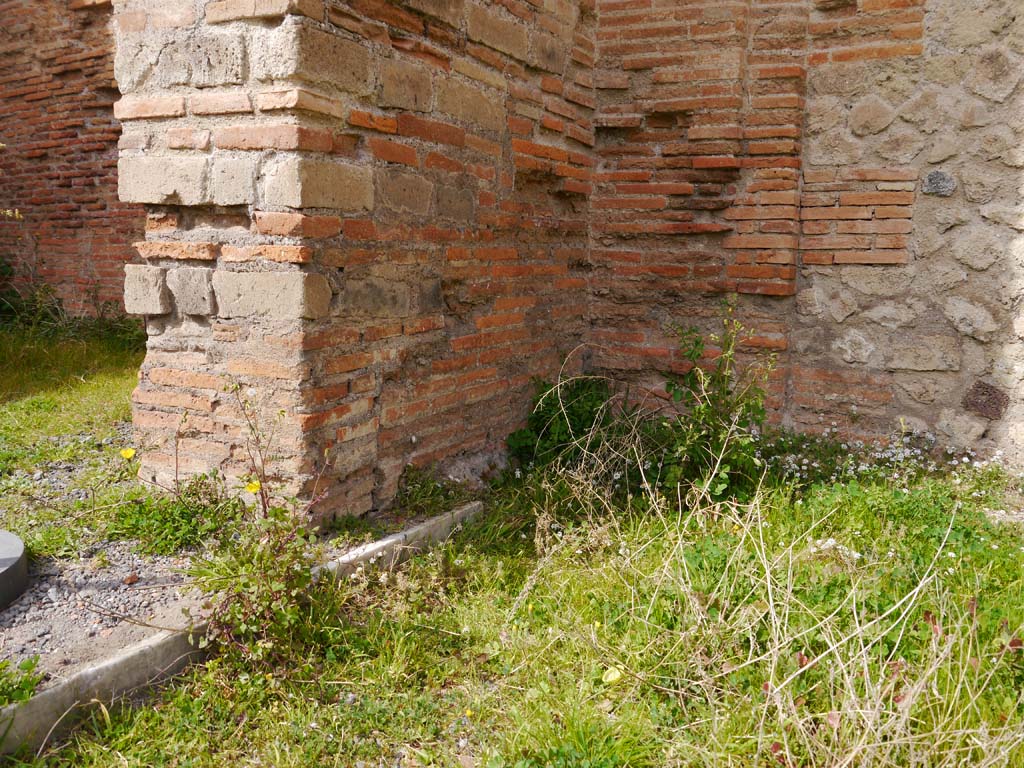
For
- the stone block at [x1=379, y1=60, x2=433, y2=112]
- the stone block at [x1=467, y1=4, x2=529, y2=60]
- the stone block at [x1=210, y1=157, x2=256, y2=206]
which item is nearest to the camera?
the stone block at [x1=210, y1=157, x2=256, y2=206]

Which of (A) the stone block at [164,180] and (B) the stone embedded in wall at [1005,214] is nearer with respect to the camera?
(A) the stone block at [164,180]

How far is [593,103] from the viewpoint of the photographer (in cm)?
475

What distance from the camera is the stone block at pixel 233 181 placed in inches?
116

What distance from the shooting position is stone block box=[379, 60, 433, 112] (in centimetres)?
325

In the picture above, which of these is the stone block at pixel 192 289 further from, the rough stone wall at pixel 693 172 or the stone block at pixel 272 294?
the rough stone wall at pixel 693 172

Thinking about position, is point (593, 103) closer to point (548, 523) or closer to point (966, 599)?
point (548, 523)

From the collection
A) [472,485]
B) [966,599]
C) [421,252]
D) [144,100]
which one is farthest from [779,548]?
[144,100]

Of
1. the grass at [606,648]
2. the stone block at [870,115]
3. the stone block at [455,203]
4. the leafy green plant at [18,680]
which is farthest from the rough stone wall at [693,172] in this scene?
the leafy green plant at [18,680]

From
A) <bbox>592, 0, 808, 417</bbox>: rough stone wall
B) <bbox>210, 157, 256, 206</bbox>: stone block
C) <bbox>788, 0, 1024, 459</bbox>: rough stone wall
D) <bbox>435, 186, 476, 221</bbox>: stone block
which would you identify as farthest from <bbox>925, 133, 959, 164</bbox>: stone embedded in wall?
<bbox>210, 157, 256, 206</bbox>: stone block

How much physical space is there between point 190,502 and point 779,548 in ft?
7.35

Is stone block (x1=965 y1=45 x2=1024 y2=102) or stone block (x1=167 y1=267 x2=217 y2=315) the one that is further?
stone block (x1=965 y1=45 x2=1024 y2=102)

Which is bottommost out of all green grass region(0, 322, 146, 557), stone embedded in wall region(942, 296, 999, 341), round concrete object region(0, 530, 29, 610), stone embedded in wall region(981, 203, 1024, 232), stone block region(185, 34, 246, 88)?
round concrete object region(0, 530, 29, 610)

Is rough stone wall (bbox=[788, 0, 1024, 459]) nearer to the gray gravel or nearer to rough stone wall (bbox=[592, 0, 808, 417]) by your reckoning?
rough stone wall (bbox=[592, 0, 808, 417])

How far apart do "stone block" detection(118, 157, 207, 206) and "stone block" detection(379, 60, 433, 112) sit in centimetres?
77
